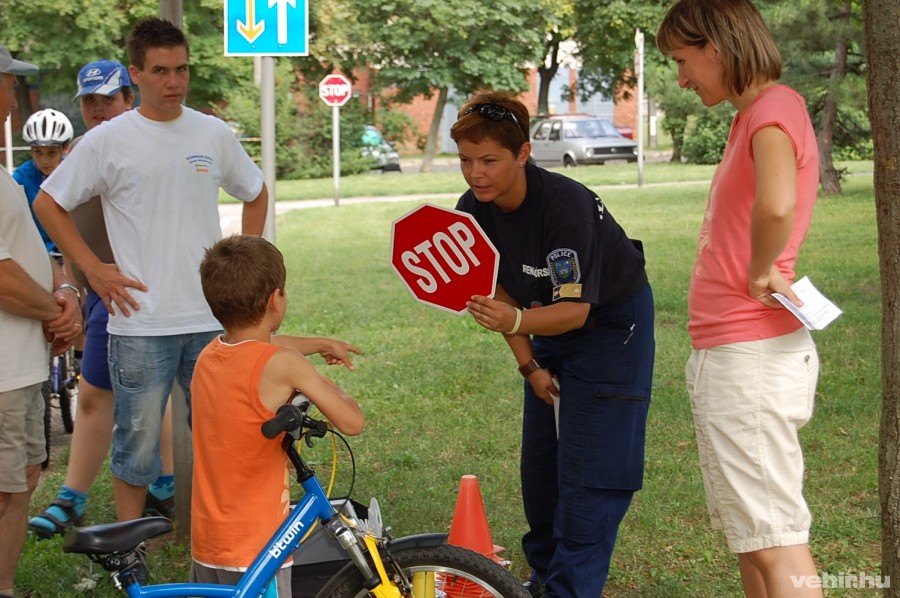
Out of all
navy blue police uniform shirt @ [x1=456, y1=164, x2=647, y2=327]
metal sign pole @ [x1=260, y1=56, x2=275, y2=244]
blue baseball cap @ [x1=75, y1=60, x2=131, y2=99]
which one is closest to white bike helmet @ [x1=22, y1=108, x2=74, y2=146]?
blue baseball cap @ [x1=75, y1=60, x2=131, y2=99]

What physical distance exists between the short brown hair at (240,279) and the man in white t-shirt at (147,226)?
1464 millimetres

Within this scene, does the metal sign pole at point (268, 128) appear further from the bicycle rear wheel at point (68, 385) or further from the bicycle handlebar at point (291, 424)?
the bicycle handlebar at point (291, 424)

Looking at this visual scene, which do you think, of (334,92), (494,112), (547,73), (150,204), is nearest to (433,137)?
(547,73)

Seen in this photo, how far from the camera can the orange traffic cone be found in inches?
178

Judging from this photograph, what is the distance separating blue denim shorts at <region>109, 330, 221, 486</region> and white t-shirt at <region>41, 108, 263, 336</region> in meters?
0.06

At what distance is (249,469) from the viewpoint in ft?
10.9

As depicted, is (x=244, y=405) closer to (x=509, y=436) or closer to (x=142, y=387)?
(x=142, y=387)

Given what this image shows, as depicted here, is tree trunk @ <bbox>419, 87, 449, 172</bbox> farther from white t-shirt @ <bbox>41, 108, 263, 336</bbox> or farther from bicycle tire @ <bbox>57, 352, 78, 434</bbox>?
white t-shirt @ <bbox>41, 108, 263, 336</bbox>

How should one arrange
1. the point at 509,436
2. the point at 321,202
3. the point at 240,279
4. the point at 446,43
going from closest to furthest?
the point at 240,279 → the point at 509,436 → the point at 321,202 → the point at 446,43

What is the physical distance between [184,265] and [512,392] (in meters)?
3.86

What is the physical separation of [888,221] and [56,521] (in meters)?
4.09

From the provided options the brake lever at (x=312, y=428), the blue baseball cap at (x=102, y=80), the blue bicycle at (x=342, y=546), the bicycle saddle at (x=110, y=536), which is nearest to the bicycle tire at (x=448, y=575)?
the blue bicycle at (x=342, y=546)

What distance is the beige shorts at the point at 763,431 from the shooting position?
10.9 ft

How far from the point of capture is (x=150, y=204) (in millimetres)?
4699
